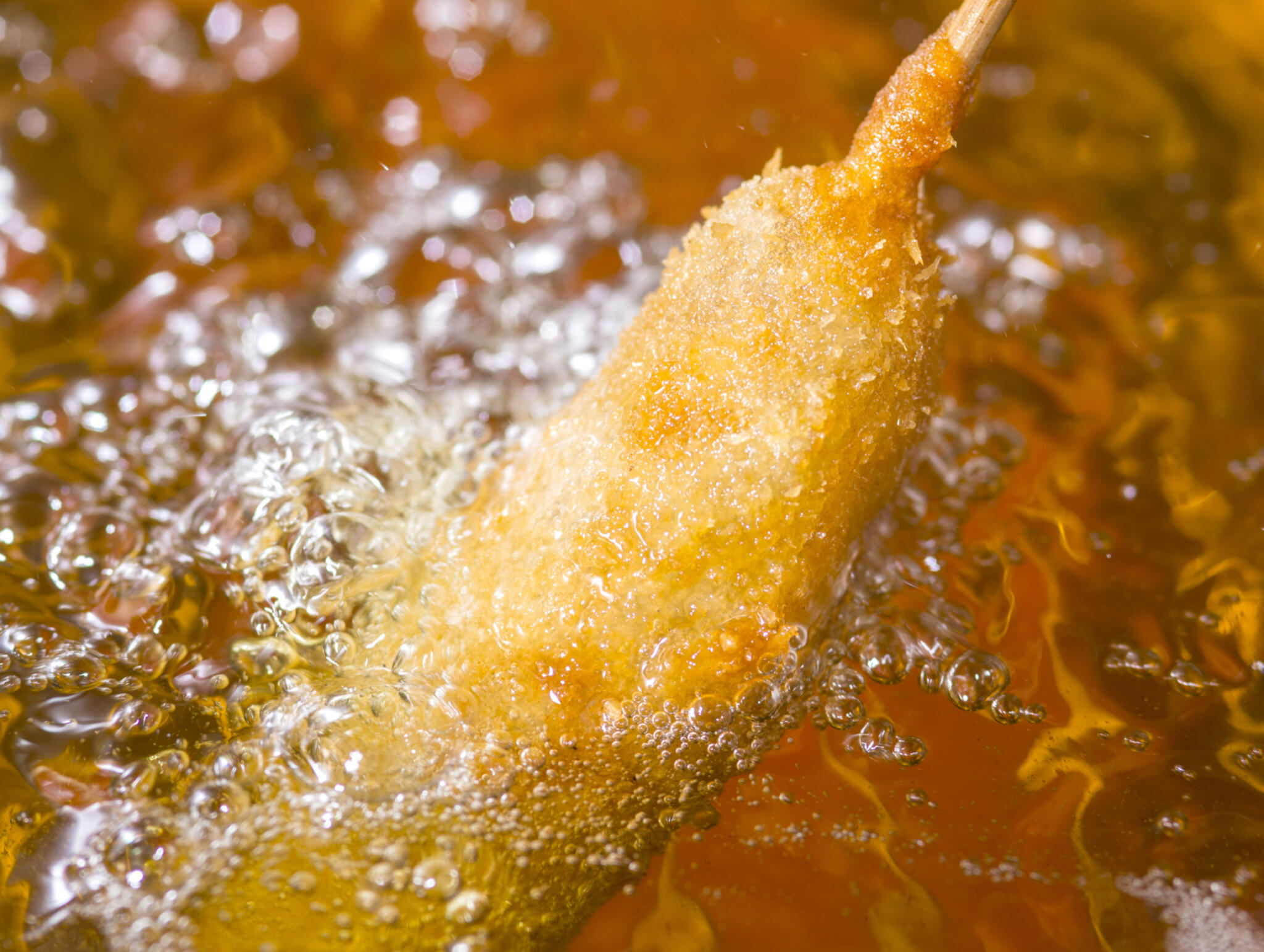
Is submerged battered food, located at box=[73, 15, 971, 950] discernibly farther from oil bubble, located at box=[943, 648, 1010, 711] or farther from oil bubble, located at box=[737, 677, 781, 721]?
oil bubble, located at box=[943, 648, 1010, 711]

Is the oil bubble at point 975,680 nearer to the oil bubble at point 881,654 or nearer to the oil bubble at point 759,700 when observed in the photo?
the oil bubble at point 881,654

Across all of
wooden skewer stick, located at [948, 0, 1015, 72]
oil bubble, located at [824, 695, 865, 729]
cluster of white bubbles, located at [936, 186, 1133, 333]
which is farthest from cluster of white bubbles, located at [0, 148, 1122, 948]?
wooden skewer stick, located at [948, 0, 1015, 72]

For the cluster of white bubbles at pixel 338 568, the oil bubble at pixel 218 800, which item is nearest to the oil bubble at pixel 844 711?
the cluster of white bubbles at pixel 338 568

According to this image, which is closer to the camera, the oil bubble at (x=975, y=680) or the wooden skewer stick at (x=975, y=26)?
the wooden skewer stick at (x=975, y=26)

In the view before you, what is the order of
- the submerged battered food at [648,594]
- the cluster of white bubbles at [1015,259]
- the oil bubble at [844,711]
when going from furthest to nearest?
the cluster of white bubbles at [1015,259]
the oil bubble at [844,711]
the submerged battered food at [648,594]

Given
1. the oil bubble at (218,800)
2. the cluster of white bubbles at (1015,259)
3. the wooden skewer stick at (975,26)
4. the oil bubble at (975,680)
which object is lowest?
the oil bubble at (218,800)

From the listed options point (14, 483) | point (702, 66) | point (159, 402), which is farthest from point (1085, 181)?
point (14, 483)

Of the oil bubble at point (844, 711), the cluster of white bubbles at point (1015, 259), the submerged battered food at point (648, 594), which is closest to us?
the submerged battered food at point (648, 594)

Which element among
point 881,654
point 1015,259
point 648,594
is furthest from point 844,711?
point 1015,259
